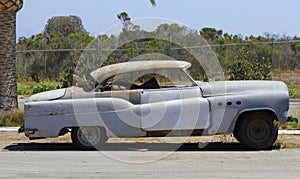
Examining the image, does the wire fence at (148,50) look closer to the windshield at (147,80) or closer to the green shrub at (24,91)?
the green shrub at (24,91)

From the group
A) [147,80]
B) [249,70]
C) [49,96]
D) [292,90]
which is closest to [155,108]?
[147,80]

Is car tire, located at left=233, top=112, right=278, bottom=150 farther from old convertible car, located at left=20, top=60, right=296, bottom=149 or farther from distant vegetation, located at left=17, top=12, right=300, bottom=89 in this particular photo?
distant vegetation, located at left=17, top=12, right=300, bottom=89

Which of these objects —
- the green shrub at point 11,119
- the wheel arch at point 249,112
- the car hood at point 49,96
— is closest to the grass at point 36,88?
the green shrub at point 11,119

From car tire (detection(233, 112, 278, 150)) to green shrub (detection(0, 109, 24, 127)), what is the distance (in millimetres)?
6854

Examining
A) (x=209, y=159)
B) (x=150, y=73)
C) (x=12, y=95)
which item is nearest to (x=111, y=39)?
(x=12, y=95)

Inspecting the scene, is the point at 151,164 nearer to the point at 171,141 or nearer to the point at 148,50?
the point at 171,141

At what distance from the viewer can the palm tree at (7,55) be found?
16.0m

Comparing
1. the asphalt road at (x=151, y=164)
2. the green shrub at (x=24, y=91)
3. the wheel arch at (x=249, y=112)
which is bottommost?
the asphalt road at (x=151, y=164)

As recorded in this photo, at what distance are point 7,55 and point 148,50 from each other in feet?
36.1

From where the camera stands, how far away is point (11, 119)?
15.9 m

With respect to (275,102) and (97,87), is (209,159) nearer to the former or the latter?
(275,102)

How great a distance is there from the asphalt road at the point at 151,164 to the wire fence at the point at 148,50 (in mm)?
14986

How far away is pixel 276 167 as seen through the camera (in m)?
9.59

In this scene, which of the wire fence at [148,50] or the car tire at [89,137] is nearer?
the car tire at [89,137]
